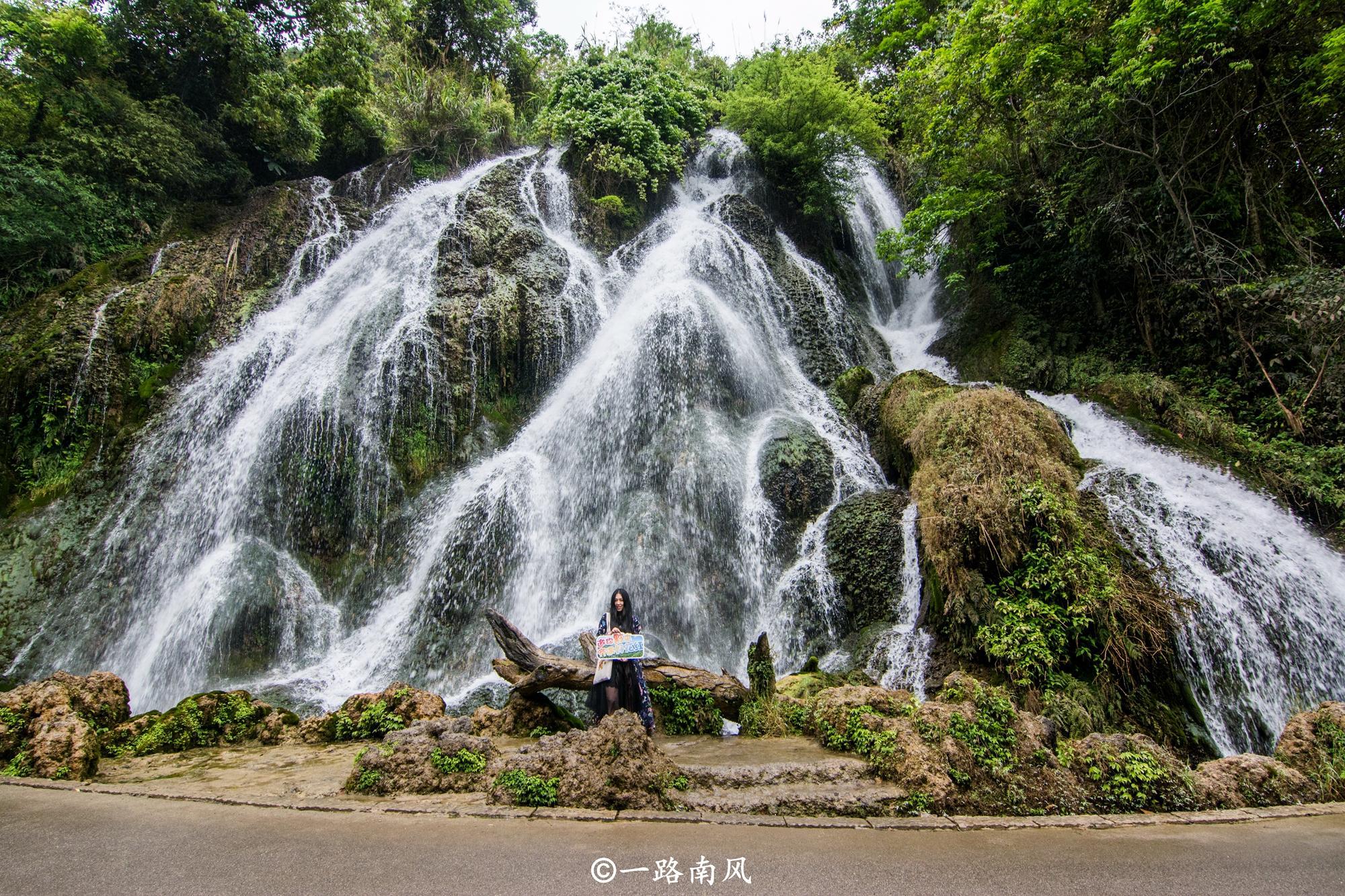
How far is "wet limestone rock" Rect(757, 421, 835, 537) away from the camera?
955cm

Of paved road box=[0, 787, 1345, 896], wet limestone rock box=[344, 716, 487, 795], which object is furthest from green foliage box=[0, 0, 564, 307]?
wet limestone rock box=[344, 716, 487, 795]

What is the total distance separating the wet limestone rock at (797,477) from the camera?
955 centimetres

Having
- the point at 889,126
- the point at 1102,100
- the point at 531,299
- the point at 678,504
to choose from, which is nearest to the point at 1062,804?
the point at 678,504

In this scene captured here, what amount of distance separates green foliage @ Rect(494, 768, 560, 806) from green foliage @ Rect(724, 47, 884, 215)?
1644 centimetres

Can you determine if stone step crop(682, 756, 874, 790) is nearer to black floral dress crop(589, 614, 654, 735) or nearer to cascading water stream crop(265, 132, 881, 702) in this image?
black floral dress crop(589, 614, 654, 735)

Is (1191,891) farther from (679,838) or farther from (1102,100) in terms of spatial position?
(1102,100)

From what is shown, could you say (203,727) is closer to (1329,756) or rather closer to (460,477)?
(460,477)

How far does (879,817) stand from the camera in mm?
3428

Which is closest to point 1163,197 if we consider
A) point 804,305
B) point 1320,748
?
point 804,305

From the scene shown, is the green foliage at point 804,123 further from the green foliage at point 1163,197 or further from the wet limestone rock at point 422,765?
the wet limestone rock at point 422,765

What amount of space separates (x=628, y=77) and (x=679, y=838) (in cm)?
1906

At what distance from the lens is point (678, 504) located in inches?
375

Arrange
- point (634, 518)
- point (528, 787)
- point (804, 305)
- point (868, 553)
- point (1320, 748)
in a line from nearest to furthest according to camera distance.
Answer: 1. point (528, 787)
2. point (1320, 748)
3. point (868, 553)
4. point (634, 518)
5. point (804, 305)

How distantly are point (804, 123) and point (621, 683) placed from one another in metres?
16.5
